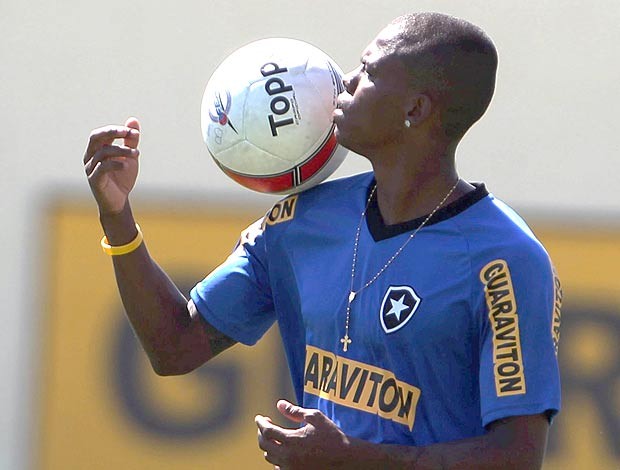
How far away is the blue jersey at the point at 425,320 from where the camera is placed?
264 cm

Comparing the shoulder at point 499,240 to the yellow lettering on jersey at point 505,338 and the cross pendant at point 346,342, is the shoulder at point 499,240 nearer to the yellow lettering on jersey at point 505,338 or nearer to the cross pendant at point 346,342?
the yellow lettering on jersey at point 505,338

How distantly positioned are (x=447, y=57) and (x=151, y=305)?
2.75 feet

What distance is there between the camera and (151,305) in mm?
2994

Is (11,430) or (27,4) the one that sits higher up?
(27,4)

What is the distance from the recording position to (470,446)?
2598mm

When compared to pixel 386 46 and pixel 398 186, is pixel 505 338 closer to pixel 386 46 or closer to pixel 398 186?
pixel 398 186

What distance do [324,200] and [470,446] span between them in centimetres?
68

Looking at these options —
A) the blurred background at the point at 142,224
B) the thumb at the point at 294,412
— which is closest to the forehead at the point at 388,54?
the thumb at the point at 294,412

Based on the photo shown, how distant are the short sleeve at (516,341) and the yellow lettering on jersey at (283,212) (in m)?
0.53

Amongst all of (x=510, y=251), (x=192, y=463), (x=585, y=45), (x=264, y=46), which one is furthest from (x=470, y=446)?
(x=585, y=45)

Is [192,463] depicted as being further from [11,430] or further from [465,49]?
[465,49]

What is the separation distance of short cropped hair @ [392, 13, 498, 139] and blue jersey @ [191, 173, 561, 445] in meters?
0.20

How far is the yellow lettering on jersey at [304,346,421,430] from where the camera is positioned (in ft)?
8.94

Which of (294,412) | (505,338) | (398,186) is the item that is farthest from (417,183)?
(294,412)
